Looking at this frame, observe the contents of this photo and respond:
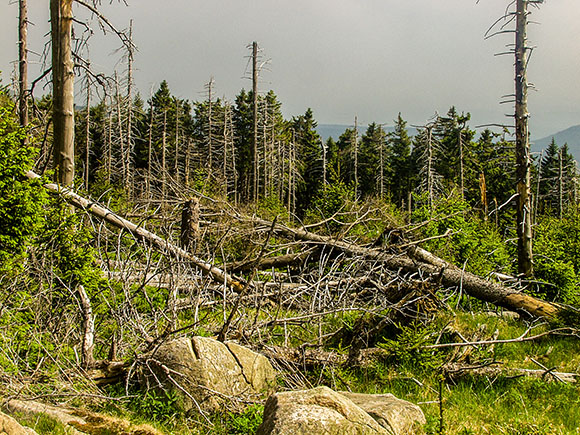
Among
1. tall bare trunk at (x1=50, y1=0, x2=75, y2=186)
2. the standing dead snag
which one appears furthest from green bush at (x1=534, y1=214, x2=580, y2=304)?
tall bare trunk at (x1=50, y1=0, x2=75, y2=186)

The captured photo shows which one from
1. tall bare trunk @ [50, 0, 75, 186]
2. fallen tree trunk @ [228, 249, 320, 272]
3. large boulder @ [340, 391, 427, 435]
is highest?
tall bare trunk @ [50, 0, 75, 186]

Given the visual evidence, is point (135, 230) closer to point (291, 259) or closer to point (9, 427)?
point (291, 259)

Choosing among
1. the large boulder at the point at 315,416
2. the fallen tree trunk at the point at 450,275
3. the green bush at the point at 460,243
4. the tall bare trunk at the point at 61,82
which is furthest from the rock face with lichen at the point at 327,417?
the green bush at the point at 460,243

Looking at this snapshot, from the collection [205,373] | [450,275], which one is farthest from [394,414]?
[450,275]

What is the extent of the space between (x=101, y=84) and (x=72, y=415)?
597cm

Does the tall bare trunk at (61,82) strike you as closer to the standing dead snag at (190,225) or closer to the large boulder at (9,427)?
the standing dead snag at (190,225)

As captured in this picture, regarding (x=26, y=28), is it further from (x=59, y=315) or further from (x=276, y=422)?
(x=276, y=422)

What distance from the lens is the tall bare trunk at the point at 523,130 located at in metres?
9.19

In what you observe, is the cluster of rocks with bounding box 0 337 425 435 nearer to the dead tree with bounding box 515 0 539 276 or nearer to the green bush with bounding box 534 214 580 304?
the green bush with bounding box 534 214 580 304

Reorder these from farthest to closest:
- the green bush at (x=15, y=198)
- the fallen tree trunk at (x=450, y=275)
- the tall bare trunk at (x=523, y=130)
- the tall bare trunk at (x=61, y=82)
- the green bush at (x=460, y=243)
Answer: the green bush at (x=460, y=243) < the tall bare trunk at (x=523, y=130) < the fallen tree trunk at (x=450, y=275) < the tall bare trunk at (x=61, y=82) < the green bush at (x=15, y=198)

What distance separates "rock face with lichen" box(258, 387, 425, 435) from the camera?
332 cm

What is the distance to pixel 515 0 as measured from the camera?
932 cm

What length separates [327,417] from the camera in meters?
3.38

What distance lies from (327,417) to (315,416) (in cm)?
9
